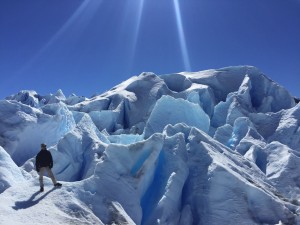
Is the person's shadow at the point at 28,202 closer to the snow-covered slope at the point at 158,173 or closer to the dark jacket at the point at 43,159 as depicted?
the snow-covered slope at the point at 158,173

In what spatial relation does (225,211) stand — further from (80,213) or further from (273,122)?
(273,122)

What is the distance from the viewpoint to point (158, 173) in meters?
13.8

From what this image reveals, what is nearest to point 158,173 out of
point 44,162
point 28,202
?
point 44,162

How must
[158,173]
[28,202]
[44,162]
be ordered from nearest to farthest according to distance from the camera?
1. [28,202]
2. [44,162]
3. [158,173]

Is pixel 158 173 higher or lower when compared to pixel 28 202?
lower

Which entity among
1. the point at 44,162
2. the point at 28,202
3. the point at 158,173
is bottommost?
the point at 158,173

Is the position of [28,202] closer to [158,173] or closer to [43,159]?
[43,159]

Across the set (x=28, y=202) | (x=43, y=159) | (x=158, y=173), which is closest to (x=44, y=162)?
(x=43, y=159)

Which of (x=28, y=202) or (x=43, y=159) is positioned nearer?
(x=28, y=202)

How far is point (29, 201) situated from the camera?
347 inches

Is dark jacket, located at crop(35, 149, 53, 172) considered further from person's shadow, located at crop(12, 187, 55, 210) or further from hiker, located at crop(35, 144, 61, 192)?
person's shadow, located at crop(12, 187, 55, 210)

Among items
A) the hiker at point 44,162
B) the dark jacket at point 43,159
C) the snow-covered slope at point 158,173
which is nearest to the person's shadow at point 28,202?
the snow-covered slope at point 158,173

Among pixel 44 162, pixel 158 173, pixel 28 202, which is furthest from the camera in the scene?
pixel 158 173

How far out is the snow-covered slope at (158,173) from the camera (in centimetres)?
972
